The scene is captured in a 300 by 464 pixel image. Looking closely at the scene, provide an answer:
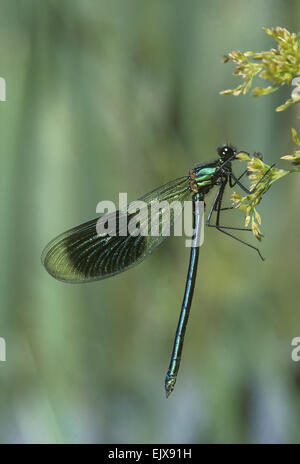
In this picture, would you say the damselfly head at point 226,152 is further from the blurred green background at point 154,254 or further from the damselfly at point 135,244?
the blurred green background at point 154,254

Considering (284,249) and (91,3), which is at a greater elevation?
(91,3)

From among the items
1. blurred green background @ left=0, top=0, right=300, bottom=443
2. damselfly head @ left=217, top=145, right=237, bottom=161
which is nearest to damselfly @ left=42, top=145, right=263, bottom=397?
damselfly head @ left=217, top=145, right=237, bottom=161

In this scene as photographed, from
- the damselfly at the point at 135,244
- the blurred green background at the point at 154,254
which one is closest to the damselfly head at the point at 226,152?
the damselfly at the point at 135,244

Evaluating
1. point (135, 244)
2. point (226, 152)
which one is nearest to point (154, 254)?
point (135, 244)

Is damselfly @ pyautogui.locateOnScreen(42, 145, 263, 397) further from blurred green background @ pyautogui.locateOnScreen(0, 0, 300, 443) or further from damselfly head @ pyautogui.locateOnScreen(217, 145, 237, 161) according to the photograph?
blurred green background @ pyautogui.locateOnScreen(0, 0, 300, 443)

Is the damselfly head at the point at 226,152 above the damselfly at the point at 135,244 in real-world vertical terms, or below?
above

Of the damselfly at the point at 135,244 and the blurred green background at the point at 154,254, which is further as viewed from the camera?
the blurred green background at the point at 154,254
